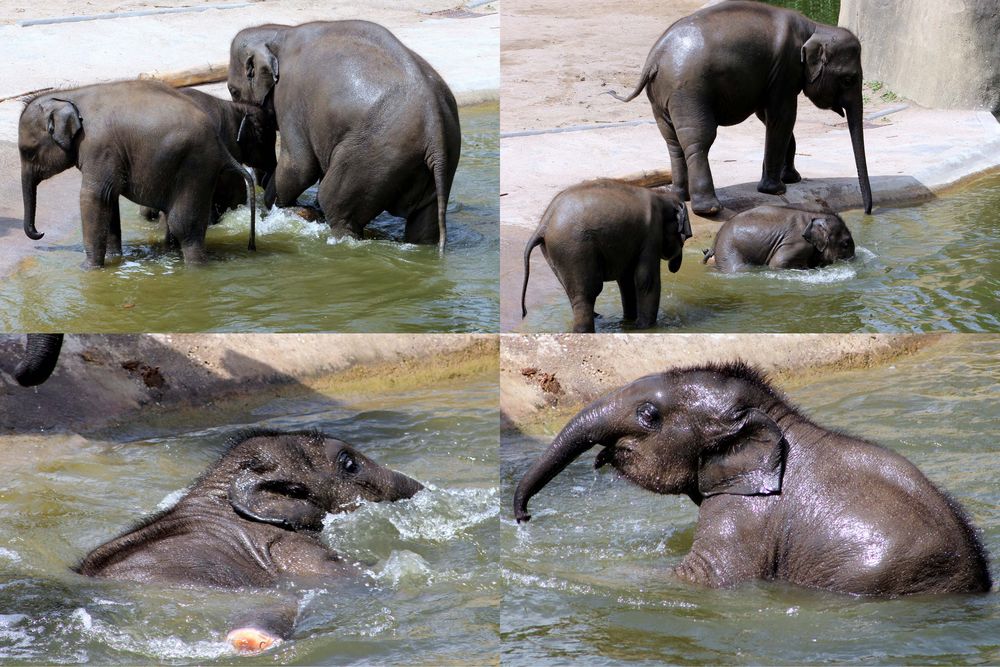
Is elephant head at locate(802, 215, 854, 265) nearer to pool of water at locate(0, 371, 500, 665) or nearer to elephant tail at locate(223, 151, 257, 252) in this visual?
pool of water at locate(0, 371, 500, 665)

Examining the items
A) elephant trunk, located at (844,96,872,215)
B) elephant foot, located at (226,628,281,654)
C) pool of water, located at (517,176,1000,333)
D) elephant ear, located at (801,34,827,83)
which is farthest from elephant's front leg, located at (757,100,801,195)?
elephant foot, located at (226,628,281,654)

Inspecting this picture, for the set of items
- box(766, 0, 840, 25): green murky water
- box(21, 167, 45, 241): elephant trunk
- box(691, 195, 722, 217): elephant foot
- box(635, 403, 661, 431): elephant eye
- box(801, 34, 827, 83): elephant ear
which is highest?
box(801, 34, 827, 83): elephant ear

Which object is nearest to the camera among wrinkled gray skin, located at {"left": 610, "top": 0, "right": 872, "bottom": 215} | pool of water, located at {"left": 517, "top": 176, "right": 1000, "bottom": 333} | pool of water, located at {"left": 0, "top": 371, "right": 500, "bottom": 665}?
pool of water, located at {"left": 0, "top": 371, "right": 500, "bottom": 665}

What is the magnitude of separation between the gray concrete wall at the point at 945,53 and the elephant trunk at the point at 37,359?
9.65 meters

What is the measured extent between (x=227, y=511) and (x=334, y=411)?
295 centimetres

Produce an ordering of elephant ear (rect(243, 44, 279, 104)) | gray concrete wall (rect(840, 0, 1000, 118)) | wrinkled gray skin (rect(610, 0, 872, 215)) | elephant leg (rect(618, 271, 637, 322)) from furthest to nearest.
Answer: gray concrete wall (rect(840, 0, 1000, 118))
wrinkled gray skin (rect(610, 0, 872, 215))
elephant ear (rect(243, 44, 279, 104))
elephant leg (rect(618, 271, 637, 322))

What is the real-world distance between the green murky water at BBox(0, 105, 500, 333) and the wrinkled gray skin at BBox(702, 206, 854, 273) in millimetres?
1524

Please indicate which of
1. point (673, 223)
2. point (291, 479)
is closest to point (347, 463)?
point (291, 479)

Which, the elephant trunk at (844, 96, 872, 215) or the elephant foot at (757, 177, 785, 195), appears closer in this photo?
the elephant trunk at (844, 96, 872, 215)

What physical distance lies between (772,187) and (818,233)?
1.26 m

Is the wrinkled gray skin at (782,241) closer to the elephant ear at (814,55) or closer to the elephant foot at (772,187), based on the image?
the elephant foot at (772,187)

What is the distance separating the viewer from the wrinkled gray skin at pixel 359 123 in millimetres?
7625

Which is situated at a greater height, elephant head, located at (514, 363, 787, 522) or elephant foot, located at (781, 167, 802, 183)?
elephant head, located at (514, 363, 787, 522)

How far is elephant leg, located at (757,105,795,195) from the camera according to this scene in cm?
926
